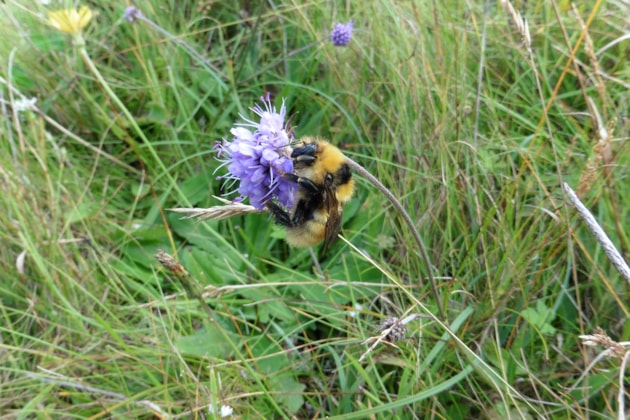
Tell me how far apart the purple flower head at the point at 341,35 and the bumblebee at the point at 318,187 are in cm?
114

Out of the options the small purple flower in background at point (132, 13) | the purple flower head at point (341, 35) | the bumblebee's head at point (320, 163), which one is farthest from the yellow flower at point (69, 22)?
the bumblebee's head at point (320, 163)

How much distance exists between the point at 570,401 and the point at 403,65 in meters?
1.25

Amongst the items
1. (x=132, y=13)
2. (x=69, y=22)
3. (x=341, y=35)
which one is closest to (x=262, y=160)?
(x=341, y=35)

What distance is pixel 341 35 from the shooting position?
2.42 m

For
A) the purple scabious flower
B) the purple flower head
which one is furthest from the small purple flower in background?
the purple scabious flower

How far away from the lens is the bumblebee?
4.52 ft

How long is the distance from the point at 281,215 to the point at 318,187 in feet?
0.47

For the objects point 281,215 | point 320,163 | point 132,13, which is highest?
point 132,13

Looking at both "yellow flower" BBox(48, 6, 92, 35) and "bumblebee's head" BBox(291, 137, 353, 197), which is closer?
"bumblebee's head" BBox(291, 137, 353, 197)

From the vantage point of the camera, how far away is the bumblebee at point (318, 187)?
54.2 inches

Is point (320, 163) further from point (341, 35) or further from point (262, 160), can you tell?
point (341, 35)

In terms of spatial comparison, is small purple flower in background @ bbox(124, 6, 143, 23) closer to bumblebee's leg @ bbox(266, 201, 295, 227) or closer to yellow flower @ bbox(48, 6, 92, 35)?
yellow flower @ bbox(48, 6, 92, 35)

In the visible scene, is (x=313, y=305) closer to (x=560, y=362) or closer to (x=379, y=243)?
(x=379, y=243)

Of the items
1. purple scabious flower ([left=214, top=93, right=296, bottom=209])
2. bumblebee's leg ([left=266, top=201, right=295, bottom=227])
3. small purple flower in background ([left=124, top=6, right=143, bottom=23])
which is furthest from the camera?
small purple flower in background ([left=124, top=6, right=143, bottom=23])
